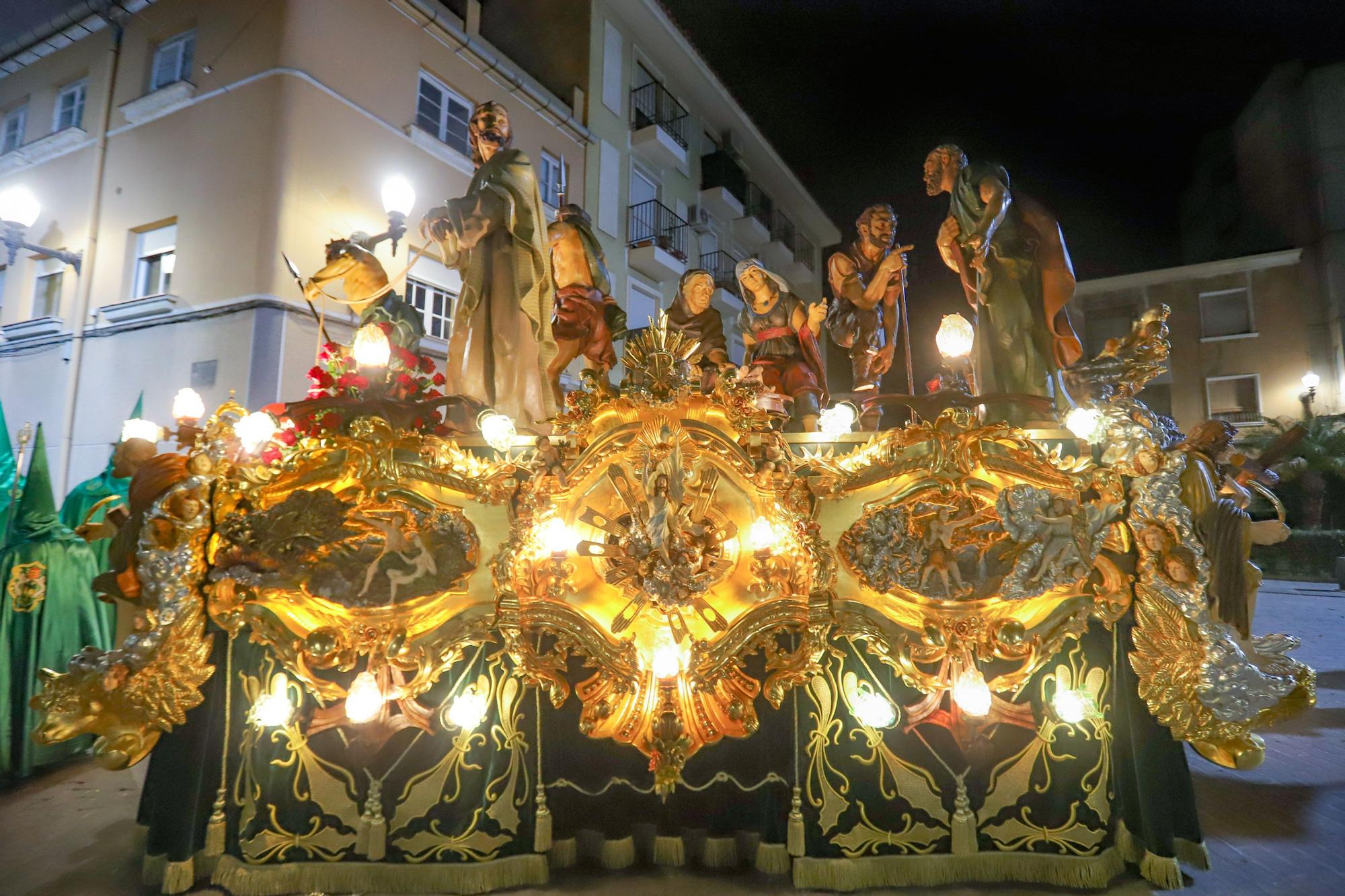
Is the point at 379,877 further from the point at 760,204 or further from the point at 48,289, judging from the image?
the point at 760,204

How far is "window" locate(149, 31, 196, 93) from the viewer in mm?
10578

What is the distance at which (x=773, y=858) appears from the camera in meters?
3.41

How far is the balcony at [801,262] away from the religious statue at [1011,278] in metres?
15.8

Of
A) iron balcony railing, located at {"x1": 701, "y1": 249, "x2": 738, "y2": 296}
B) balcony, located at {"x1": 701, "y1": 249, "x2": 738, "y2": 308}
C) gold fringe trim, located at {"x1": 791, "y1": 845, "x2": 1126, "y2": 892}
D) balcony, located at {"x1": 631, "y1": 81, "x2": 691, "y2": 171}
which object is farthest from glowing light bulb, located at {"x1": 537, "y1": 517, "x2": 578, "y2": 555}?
iron balcony railing, located at {"x1": 701, "y1": 249, "x2": 738, "y2": 296}

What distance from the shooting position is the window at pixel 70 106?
11.6 meters

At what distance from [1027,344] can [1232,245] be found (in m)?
21.8

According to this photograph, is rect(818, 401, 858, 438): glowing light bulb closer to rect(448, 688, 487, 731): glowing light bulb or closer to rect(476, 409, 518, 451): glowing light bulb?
rect(476, 409, 518, 451): glowing light bulb

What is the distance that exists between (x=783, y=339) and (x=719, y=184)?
12.7 metres

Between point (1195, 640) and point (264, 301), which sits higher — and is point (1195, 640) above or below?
below

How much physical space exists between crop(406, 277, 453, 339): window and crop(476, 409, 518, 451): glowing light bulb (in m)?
7.78

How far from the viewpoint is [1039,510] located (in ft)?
10.9

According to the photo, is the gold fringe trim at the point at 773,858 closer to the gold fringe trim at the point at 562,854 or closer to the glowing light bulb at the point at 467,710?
the gold fringe trim at the point at 562,854

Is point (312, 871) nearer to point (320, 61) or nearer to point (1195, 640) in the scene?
point (1195, 640)

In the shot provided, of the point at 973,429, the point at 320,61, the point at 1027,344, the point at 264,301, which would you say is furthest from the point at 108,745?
the point at 320,61
